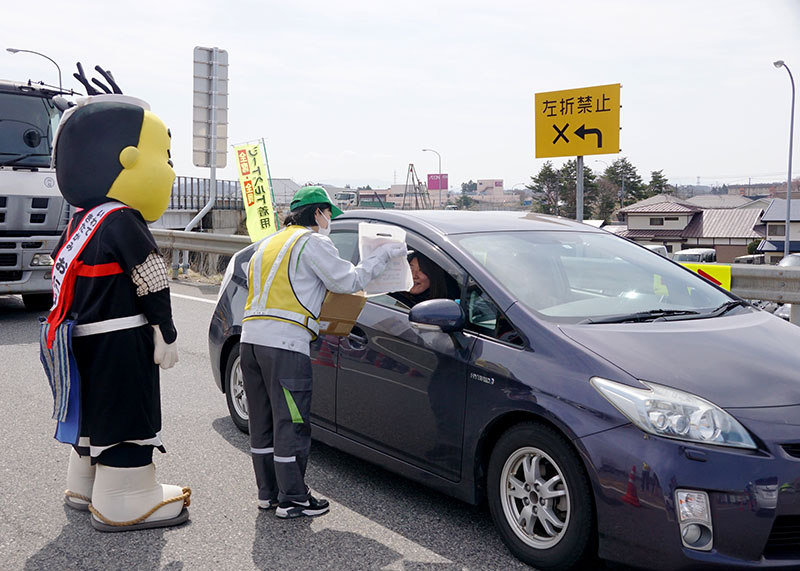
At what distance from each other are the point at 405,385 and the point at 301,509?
816 millimetres

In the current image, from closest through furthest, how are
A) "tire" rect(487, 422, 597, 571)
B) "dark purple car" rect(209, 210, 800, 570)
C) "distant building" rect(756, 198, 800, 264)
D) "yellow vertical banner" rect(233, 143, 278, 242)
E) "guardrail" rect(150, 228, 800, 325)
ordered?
"dark purple car" rect(209, 210, 800, 570)
"tire" rect(487, 422, 597, 571)
"guardrail" rect(150, 228, 800, 325)
"yellow vertical banner" rect(233, 143, 278, 242)
"distant building" rect(756, 198, 800, 264)

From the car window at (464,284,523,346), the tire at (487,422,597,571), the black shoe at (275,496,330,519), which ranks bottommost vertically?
the black shoe at (275,496,330,519)

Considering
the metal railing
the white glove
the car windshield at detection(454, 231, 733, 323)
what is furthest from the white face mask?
the metal railing

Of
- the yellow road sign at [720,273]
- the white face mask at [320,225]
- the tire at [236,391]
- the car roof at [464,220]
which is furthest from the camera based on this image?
the yellow road sign at [720,273]

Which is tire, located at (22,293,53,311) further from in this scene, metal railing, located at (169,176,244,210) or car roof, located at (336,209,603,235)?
metal railing, located at (169,176,244,210)

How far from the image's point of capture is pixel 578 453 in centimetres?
306

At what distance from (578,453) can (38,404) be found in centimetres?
453

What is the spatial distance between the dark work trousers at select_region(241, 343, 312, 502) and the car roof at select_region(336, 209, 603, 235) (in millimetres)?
1025

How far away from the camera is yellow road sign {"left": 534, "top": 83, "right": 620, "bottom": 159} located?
1085cm

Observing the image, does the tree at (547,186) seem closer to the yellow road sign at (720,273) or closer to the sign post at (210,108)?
the sign post at (210,108)

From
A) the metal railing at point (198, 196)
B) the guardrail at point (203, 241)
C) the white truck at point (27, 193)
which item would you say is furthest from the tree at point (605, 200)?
the white truck at point (27, 193)

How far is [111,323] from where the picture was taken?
12.2 feet

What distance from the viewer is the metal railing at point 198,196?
31.6 m

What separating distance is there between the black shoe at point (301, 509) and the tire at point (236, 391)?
1311 mm
